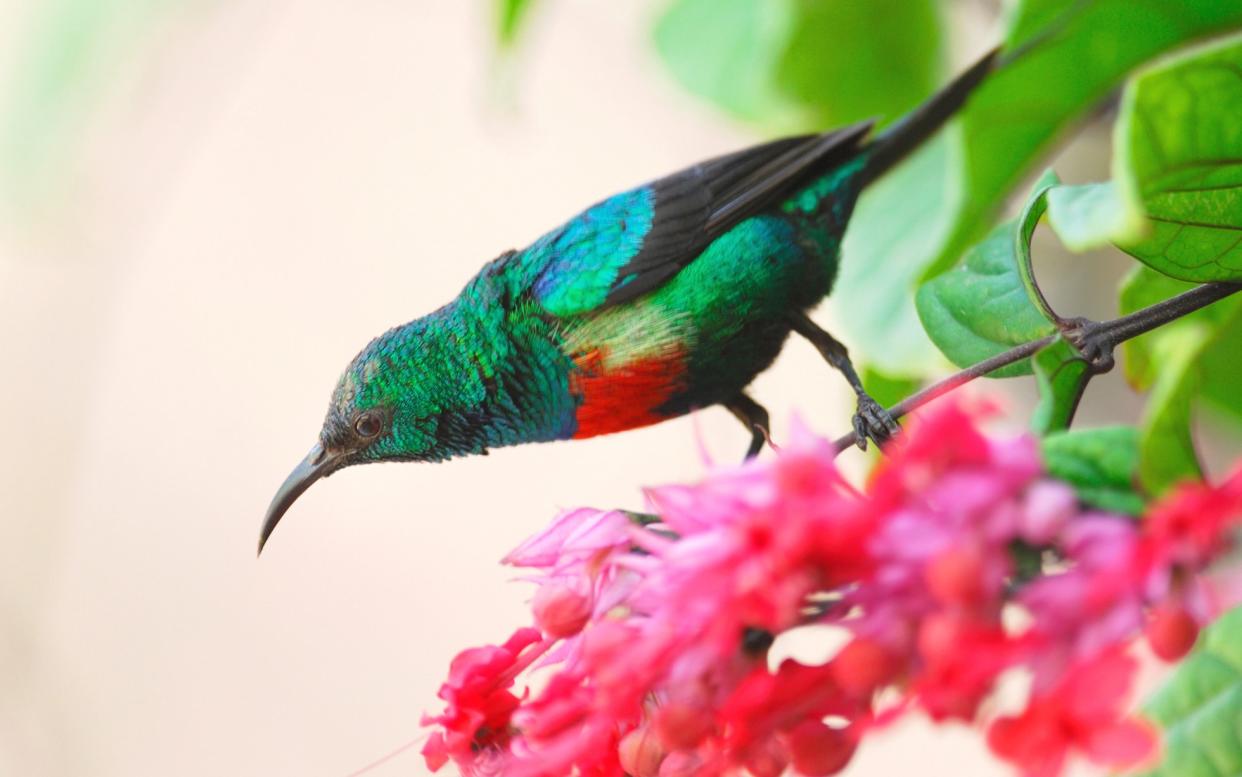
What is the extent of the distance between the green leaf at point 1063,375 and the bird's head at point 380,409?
2.45 feet

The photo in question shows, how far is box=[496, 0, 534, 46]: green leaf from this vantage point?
6.16ft

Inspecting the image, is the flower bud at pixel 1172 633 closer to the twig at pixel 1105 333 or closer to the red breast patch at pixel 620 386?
the twig at pixel 1105 333

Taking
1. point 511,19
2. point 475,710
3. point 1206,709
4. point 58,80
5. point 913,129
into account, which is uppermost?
point 58,80

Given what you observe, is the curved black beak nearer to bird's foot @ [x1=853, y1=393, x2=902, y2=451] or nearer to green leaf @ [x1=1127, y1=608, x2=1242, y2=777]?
bird's foot @ [x1=853, y1=393, x2=902, y2=451]

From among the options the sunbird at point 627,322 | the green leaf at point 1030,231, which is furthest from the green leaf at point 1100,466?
the sunbird at point 627,322

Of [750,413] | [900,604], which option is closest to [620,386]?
[750,413]

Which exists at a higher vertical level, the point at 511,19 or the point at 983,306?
the point at 511,19

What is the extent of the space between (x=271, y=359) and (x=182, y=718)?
1253 mm

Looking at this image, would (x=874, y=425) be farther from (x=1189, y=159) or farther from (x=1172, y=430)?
(x=1189, y=159)

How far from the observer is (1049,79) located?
5.19ft

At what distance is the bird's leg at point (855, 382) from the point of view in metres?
1.15

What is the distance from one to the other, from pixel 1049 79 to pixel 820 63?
0.66m

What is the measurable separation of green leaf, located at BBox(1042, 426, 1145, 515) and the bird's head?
0.87 metres

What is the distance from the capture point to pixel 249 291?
14.8 ft
